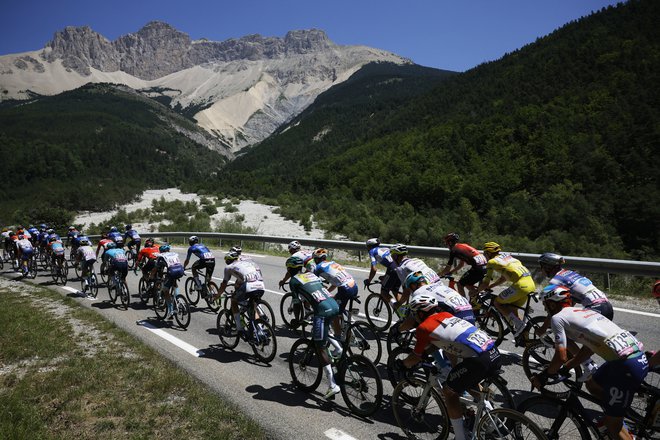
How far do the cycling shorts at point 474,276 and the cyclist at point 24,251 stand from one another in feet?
59.9

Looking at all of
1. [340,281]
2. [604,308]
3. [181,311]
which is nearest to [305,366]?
[340,281]

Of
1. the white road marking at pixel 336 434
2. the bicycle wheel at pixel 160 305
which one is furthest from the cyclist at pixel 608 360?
the bicycle wheel at pixel 160 305

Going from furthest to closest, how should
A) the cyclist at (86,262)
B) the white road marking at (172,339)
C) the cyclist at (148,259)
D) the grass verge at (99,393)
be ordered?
the cyclist at (86,262)
the cyclist at (148,259)
the white road marking at (172,339)
the grass verge at (99,393)

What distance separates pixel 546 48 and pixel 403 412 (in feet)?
343

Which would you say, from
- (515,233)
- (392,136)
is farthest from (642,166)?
(392,136)

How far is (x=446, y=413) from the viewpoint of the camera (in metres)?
4.47

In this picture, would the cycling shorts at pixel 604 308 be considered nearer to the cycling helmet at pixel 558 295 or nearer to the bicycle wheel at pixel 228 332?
the cycling helmet at pixel 558 295

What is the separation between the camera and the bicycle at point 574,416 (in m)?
3.96

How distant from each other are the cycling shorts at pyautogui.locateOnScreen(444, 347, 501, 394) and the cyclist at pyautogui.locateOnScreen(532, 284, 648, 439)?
0.58 metres

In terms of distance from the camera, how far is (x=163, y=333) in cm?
919

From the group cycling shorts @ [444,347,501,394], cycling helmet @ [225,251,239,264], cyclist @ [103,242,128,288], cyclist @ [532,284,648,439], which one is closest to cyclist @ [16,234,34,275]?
cyclist @ [103,242,128,288]

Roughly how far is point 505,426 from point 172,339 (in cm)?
703

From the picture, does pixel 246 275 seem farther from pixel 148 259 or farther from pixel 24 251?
pixel 24 251

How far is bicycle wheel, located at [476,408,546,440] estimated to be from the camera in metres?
3.81
